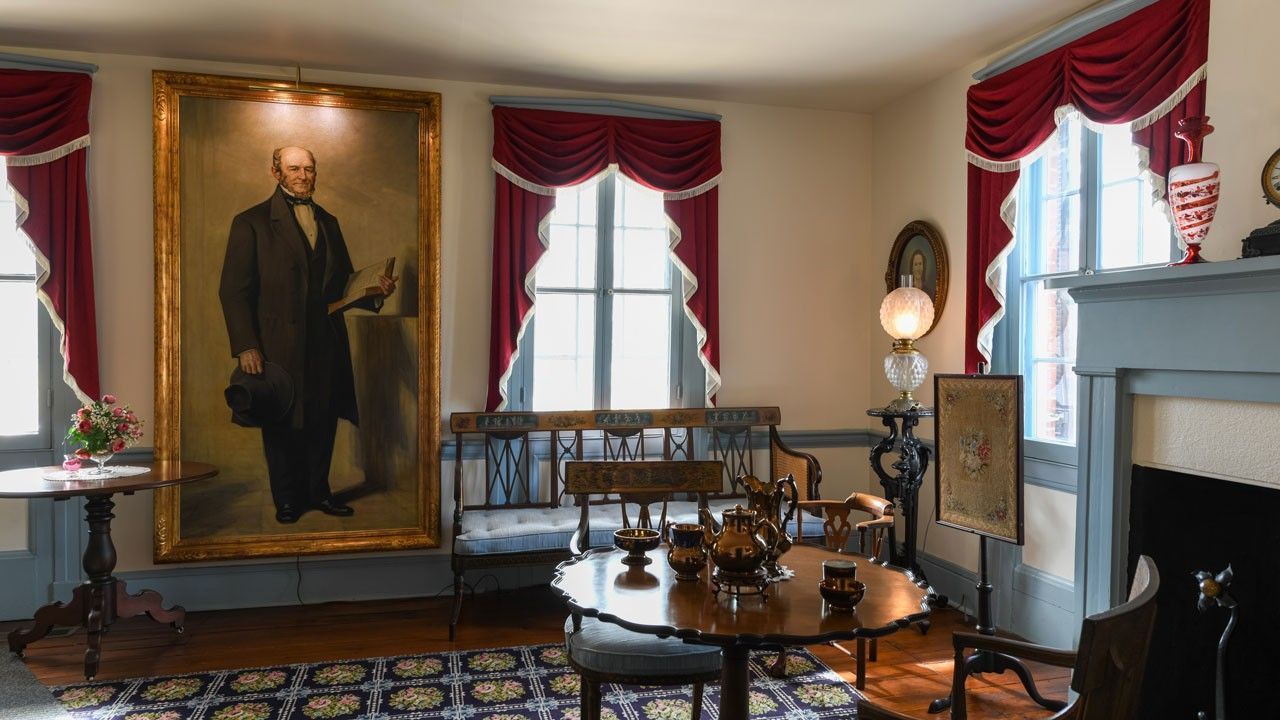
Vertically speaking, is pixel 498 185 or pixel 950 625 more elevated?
pixel 498 185

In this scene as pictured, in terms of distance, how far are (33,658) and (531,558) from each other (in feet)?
8.07

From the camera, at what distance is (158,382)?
4.81 m

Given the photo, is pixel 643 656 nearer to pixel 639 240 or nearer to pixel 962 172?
pixel 639 240

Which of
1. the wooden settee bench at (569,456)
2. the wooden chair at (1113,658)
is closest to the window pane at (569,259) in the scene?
the wooden settee bench at (569,456)

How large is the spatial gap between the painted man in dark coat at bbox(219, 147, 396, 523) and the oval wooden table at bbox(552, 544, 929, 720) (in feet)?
8.77

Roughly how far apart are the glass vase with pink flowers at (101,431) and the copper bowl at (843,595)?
11.8 ft

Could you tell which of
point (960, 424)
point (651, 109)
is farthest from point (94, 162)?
point (960, 424)

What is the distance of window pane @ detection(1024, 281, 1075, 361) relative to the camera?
4270mm

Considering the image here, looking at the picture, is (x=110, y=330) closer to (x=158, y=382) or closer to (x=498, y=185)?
(x=158, y=382)

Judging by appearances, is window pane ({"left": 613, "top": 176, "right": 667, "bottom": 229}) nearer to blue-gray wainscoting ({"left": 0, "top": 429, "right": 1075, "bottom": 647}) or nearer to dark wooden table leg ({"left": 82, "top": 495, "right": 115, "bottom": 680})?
blue-gray wainscoting ({"left": 0, "top": 429, "right": 1075, "bottom": 647})

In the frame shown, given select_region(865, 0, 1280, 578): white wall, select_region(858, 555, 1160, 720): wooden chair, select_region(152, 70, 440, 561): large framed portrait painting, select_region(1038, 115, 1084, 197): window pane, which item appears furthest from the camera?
select_region(152, 70, 440, 561): large framed portrait painting

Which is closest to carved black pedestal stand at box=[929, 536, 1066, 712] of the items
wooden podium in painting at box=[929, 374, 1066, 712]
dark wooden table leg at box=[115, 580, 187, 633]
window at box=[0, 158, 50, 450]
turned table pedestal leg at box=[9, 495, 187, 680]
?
wooden podium in painting at box=[929, 374, 1066, 712]

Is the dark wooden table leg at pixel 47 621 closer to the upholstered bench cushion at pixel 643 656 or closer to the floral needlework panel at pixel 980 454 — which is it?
the upholstered bench cushion at pixel 643 656

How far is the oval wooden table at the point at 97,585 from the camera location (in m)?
3.97
